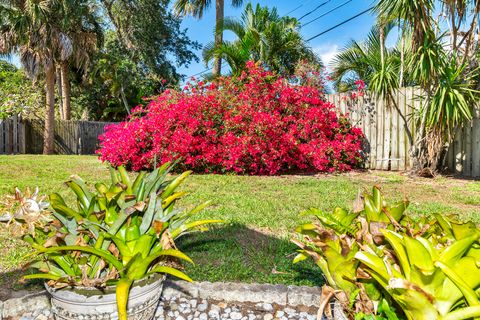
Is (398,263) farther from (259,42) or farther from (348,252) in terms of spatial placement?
(259,42)

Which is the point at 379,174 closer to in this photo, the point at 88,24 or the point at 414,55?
the point at 414,55

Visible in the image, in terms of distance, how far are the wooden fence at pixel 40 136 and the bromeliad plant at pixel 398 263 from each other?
47.5 feet

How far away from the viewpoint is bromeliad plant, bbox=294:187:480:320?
81cm

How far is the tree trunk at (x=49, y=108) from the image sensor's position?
12117mm

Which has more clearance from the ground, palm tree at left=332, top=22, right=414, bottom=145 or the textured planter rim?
palm tree at left=332, top=22, right=414, bottom=145

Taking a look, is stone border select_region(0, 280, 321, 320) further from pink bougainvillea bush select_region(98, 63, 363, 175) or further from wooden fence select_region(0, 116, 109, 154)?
wooden fence select_region(0, 116, 109, 154)

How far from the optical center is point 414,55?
5.44m

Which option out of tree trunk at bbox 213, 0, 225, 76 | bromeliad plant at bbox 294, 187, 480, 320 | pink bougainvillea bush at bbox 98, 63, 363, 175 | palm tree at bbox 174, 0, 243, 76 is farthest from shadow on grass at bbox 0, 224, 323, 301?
palm tree at bbox 174, 0, 243, 76

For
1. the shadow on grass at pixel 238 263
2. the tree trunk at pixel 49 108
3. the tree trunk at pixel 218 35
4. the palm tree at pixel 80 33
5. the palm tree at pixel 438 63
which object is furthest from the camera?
the palm tree at pixel 80 33

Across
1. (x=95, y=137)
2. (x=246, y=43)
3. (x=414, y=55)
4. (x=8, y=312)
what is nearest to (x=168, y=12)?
(x=95, y=137)

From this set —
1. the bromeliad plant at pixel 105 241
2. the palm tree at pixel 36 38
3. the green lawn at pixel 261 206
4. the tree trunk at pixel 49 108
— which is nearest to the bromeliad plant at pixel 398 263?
the bromeliad plant at pixel 105 241

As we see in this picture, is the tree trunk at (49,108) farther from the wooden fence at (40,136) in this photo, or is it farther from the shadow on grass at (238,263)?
the shadow on grass at (238,263)

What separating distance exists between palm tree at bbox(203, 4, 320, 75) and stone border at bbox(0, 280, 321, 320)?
864 cm

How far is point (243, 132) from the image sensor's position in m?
6.43
